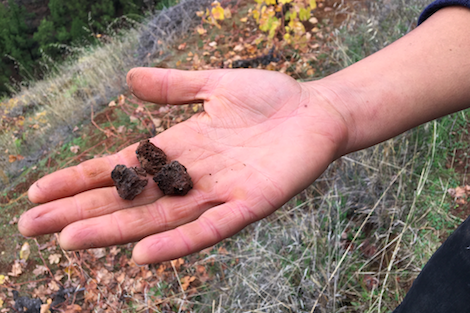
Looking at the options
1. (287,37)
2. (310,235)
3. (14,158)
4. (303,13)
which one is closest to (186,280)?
(310,235)

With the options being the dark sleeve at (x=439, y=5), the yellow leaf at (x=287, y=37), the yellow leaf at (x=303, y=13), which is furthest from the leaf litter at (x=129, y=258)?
the dark sleeve at (x=439, y=5)

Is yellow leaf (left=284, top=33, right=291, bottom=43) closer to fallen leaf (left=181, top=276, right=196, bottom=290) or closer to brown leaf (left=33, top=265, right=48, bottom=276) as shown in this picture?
fallen leaf (left=181, top=276, right=196, bottom=290)

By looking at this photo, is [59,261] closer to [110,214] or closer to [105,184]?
[105,184]

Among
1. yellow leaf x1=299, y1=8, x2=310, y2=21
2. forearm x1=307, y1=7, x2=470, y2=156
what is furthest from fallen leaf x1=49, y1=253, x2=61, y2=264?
yellow leaf x1=299, y1=8, x2=310, y2=21

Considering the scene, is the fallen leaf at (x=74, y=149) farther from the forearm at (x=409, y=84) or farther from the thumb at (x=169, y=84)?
the forearm at (x=409, y=84)

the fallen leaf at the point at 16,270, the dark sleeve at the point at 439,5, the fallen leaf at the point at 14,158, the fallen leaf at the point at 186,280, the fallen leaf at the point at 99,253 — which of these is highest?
the dark sleeve at the point at 439,5

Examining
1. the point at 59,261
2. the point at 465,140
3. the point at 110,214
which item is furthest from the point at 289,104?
the point at 59,261

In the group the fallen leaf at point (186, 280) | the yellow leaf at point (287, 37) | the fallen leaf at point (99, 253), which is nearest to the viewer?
the fallen leaf at point (186, 280)
